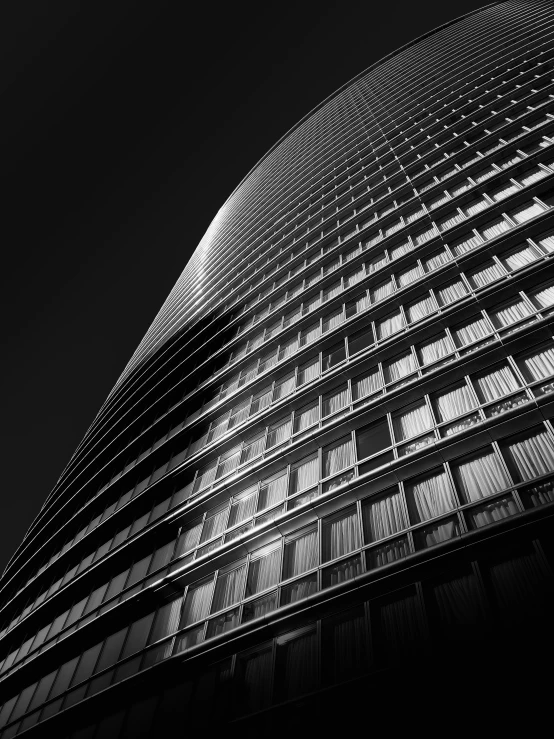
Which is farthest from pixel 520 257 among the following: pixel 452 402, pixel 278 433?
pixel 278 433

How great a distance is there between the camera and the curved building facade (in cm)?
972

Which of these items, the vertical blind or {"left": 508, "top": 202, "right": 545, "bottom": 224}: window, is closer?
the vertical blind

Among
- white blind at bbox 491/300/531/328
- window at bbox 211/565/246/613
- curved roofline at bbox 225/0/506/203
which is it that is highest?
curved roofline at bbox 225/0/506/203

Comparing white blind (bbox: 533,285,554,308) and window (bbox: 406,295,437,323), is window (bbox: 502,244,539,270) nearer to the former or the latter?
white blind (bbox: 533,285,554,308)

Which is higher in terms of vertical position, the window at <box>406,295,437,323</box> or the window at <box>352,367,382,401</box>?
the window at <box>406,295,437,323</box>

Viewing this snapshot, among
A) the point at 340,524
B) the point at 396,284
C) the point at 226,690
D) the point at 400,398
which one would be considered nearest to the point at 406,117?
the point at 396,284

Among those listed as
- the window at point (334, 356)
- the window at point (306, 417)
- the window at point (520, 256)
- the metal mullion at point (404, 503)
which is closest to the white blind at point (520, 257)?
the window at point (520, 256)

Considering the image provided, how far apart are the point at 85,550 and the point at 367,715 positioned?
22651 mm

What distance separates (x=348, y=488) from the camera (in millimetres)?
13406

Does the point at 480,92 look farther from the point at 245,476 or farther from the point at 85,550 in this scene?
the point at 85,550

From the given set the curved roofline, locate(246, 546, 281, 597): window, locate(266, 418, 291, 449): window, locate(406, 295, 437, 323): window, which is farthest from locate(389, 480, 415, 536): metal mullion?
the curved roofline

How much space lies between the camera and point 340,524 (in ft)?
43.6

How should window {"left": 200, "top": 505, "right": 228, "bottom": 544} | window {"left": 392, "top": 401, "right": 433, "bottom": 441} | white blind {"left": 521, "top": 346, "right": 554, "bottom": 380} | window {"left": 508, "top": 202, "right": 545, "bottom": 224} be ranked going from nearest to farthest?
1. white blind {"left": 521, "top": 346, "right": 554, "bottom": 380}
2. window {"left": 392, "top": 401, "right": 433, "bottom": 441}
3. window {"left": 200, "top": 505, "right": 228, "bottom": 544}
4. window {"left": 508, "top": 202, "right": 545, "bottom": 224}

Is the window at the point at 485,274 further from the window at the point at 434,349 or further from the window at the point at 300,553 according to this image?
the window at the point at 300,553
